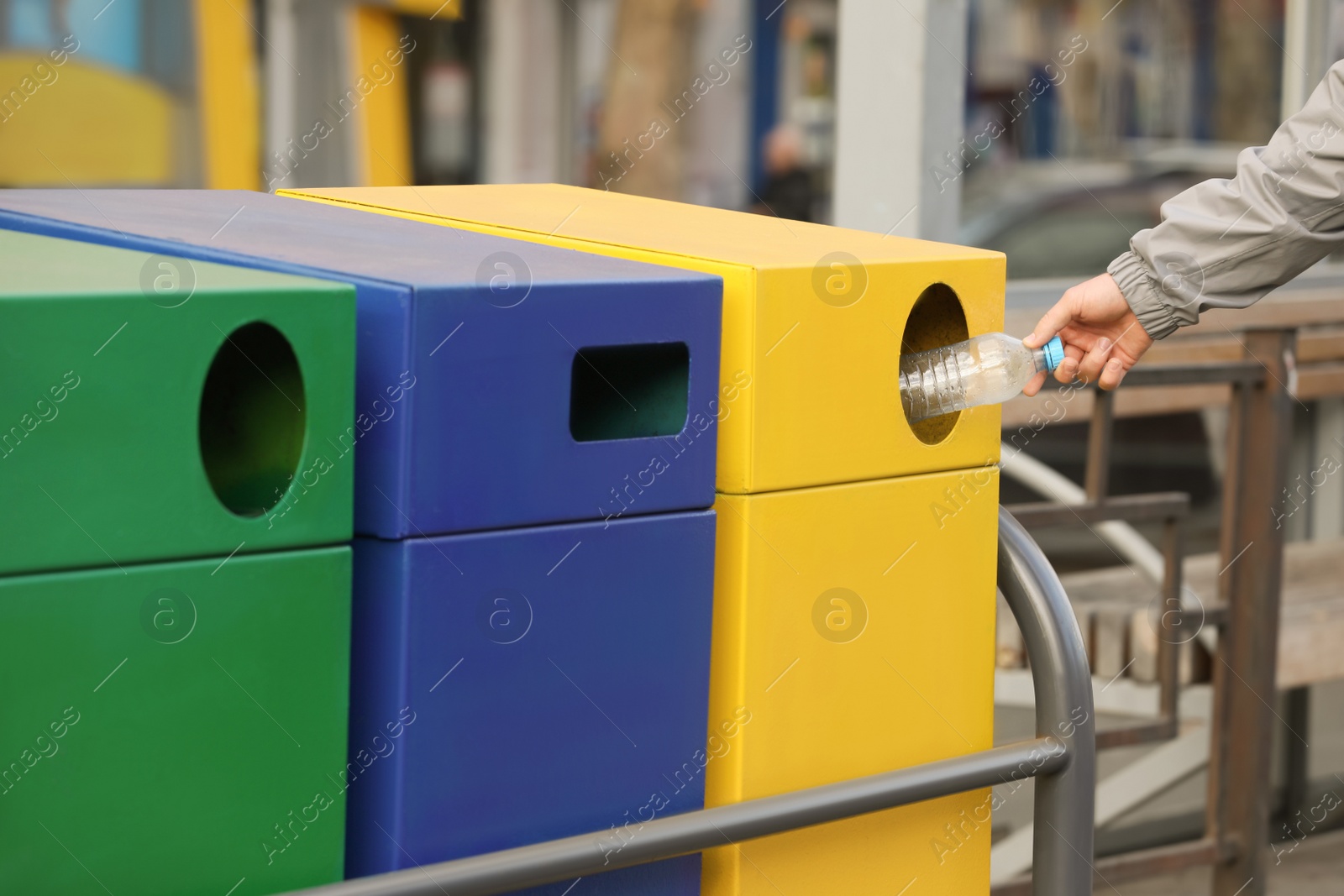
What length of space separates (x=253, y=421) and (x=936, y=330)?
76 cm

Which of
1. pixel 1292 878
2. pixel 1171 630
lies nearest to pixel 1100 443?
pixel 1171 630

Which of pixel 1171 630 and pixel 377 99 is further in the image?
pixel 377 99

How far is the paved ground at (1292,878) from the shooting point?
4273 millimetres

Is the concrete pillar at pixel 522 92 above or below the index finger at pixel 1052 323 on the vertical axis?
above

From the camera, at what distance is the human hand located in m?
2.17

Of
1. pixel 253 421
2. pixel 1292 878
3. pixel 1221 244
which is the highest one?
pixel 1221 244

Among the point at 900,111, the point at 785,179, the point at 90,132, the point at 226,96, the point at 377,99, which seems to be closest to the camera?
the point at 900,111

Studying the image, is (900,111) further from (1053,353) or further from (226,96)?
(226,96)

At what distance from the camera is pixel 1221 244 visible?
2197mm

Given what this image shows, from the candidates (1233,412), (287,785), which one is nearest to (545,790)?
(287,785)

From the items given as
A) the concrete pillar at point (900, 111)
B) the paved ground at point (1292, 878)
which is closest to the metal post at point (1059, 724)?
the concrete pillar at point (900, 111)

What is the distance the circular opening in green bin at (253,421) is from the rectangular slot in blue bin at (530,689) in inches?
4.3

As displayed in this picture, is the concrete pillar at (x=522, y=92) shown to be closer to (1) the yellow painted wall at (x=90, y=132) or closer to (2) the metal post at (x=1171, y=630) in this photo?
(1) the yellow painted wall at (x=90, y=132)

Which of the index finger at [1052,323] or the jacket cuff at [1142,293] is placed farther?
the jacket cuff at [1142,293]
